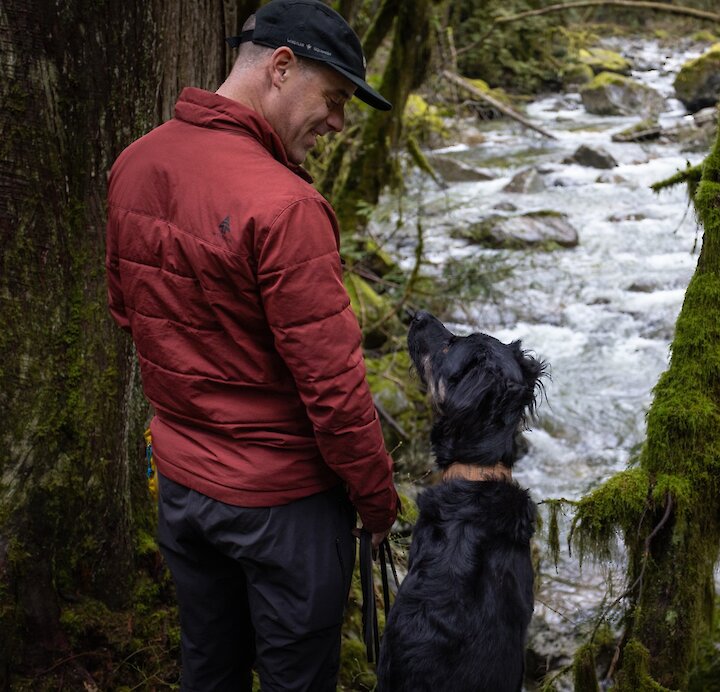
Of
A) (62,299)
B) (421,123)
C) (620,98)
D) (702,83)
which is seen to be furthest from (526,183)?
(62,299)

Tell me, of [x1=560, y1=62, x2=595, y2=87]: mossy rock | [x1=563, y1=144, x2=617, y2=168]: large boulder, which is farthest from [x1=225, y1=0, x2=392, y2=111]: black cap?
[x1=560, y1=62, x2=595, y2=87]: mossy rock

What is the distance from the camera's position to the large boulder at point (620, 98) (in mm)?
19469

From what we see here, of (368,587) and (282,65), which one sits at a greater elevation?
(282,65)

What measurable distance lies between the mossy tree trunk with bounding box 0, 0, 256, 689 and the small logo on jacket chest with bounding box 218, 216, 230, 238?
0.98m

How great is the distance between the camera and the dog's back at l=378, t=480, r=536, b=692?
7.29 feet

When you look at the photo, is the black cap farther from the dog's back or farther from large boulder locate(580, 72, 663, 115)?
large boulder locate(580, 72, 663, 115)

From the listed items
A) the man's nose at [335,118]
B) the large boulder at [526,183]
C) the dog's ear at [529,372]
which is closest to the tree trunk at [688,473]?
the dog's ear at [529,372]

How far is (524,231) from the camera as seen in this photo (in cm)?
1032

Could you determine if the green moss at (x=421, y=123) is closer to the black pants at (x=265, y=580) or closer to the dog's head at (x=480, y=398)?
the dog's head at (x=480, y=398)

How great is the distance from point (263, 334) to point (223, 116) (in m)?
0.55

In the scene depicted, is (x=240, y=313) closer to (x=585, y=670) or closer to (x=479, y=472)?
(x=479, y=472)

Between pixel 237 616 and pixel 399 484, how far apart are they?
2.80m

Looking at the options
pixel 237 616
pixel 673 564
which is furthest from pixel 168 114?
pixel 673 564

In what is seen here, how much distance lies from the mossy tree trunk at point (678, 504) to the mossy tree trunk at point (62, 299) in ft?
5.92
